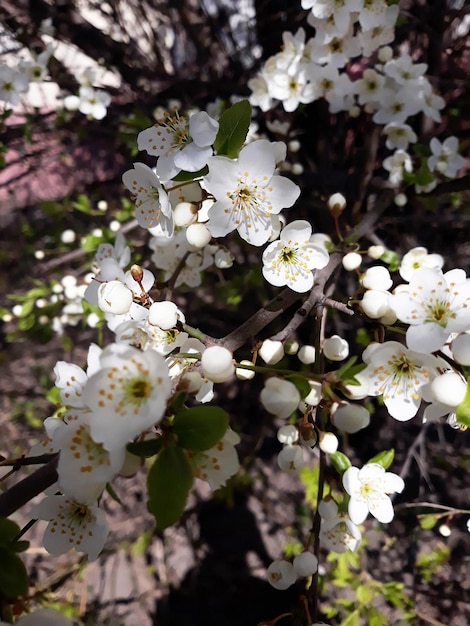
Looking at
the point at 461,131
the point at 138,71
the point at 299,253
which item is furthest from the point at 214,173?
the point at 138,71

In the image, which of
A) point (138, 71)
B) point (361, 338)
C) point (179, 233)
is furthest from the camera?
point (138, 71)

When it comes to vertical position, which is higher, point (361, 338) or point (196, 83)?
point (196, 83)

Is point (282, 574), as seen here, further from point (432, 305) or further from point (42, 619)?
point (432, 305)

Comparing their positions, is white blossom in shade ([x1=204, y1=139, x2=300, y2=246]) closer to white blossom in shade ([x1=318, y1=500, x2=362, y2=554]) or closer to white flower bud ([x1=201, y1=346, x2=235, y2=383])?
white flower bud ([x1=201, y1=346, x2=235, y2=383])

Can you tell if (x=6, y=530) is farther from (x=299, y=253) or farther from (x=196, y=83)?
(x=196, y=83)

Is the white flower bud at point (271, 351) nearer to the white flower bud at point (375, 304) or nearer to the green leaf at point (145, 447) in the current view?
the white flower bud at point (375, 304)

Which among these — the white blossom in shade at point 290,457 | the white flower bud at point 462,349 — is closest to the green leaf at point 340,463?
the white blossom in shade at point 290,457

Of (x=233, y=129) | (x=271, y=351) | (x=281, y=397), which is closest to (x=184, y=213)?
(x=233, y=129)
